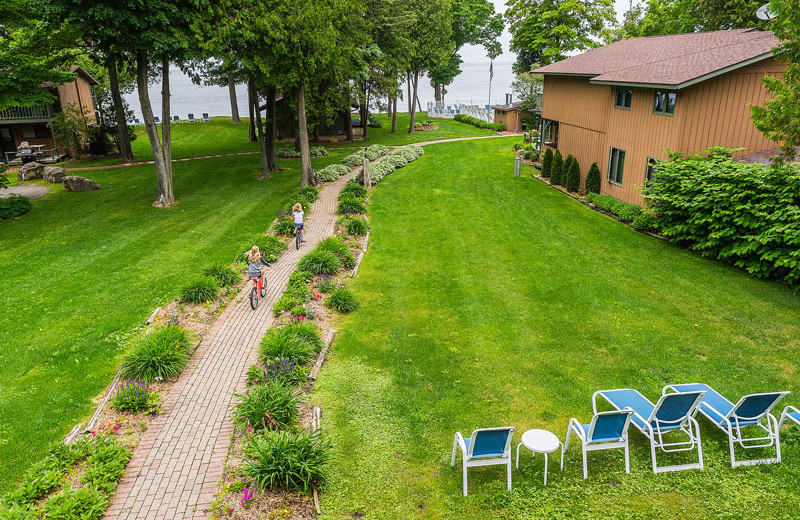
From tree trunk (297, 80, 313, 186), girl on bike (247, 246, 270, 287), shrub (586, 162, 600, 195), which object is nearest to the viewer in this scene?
girl on bike (247, 246, 270, 287)

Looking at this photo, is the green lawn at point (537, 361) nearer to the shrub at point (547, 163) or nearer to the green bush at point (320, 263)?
the green bush at point (320, 263)

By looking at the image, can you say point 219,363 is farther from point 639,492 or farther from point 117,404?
point 639,492

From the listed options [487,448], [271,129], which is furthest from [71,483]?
[271,129]

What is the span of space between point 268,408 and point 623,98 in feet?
67.4

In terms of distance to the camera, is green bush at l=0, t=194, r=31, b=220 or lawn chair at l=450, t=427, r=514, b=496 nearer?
lawn chair at l=450, t=427, r=514, b=496

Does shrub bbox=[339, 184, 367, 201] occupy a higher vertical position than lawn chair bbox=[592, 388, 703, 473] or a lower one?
higher

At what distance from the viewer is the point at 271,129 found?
103ft

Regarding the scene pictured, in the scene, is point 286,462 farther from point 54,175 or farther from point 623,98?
point 54,175

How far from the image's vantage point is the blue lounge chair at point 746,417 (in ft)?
24.3

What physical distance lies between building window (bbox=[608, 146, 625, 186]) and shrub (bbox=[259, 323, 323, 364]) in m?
17.0

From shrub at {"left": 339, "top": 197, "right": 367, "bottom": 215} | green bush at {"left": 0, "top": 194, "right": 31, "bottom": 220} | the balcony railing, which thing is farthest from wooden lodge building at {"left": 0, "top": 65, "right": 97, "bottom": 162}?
shrub at {"left": 339, "top": 197, "right": 367, "bottom": 215}

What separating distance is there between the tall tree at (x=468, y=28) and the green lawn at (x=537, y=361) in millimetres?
51361

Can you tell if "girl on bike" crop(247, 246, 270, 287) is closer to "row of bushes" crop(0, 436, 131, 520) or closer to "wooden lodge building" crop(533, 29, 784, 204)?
"row of bushes" crop(0, 436, 131, 520)

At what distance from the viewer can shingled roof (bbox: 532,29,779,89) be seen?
16812 millimetres
